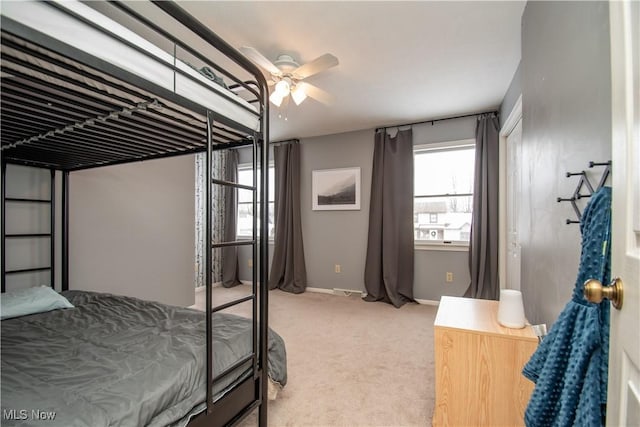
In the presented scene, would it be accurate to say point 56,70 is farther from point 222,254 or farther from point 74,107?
point 222,254

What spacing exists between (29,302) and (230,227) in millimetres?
3241

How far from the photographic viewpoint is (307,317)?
3.47 meters

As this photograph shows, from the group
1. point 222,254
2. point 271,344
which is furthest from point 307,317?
point 222,254

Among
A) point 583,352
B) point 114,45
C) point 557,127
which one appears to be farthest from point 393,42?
point 583,352

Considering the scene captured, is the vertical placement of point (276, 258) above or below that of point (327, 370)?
above

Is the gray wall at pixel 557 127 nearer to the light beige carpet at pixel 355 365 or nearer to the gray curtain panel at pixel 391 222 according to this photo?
the light beige carpet at pixel 355 365

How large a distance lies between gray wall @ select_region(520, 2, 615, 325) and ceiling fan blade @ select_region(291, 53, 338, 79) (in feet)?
3.78

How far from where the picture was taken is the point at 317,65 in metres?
2.12

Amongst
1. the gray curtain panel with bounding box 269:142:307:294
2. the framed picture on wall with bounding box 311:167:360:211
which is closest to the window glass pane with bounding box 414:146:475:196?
the framed picture on wall with bounding box 311:167:360:211

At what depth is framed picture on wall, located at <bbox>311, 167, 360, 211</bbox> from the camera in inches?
174

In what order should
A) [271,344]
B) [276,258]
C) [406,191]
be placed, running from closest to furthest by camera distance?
[271,344] < [406,191] < [276,258]

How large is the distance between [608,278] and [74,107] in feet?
6.28

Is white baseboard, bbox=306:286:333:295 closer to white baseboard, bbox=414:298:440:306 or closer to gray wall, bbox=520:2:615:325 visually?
white baseboard, bbox=414:298:440:306

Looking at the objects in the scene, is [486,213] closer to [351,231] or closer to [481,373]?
[351,231]
